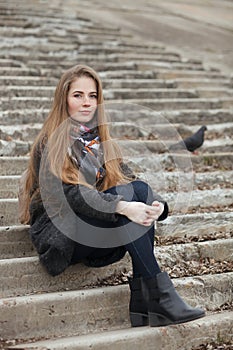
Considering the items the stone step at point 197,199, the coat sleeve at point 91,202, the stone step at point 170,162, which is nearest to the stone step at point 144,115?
the stone step at point 170,162

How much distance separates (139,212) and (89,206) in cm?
22

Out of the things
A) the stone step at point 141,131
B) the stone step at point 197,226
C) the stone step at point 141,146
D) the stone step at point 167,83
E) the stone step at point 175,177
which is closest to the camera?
the stone step at point 197,226

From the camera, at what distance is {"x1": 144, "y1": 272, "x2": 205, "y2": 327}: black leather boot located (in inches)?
107

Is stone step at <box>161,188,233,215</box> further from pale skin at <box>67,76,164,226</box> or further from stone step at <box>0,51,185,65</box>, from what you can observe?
stone step at <box>0,51,185,65</box>

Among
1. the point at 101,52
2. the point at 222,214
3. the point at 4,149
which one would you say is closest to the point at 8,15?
the point at 101,52

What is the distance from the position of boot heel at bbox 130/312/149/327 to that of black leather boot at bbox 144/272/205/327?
0.18 feet

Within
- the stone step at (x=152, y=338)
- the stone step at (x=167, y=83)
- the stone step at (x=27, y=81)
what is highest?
the stone step at (x=27, y=81)

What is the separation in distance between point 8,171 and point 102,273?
126 cm

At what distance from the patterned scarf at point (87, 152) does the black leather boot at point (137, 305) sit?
1.66ft

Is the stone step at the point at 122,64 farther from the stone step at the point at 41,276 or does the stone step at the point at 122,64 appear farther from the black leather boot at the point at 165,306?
the black leather boot at the point at 165,306

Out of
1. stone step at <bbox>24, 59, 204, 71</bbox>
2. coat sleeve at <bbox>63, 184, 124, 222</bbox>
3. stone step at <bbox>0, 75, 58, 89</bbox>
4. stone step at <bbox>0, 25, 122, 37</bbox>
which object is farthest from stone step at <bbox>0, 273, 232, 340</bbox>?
stone step at <bbox>0, 25, 122, 37</bbox>

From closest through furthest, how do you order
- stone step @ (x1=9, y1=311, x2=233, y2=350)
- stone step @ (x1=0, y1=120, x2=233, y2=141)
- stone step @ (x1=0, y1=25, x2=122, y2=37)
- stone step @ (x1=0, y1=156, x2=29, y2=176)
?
stone step @ (x1=9, y1=311, x2=233, y2=350) → stone step @ (x1=0, y1=156, x2=29, y2=176) → stone step @ (x1=0, y1=120, x2=233, y2=141) → stone step @ (x1=0, y1=25, x2=122, y2=37)

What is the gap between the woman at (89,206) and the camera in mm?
2752

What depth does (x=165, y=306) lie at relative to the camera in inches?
107
